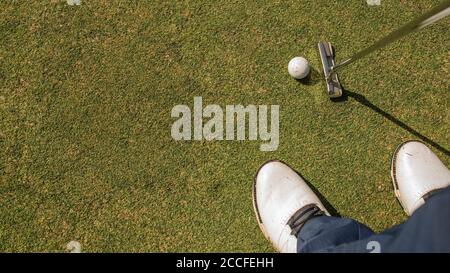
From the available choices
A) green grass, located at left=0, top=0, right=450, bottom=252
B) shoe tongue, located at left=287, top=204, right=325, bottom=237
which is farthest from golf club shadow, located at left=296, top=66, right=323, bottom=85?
shoe tongue, located at left=287, top=204, right=325, bottom=237

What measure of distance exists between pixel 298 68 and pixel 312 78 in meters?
0.15

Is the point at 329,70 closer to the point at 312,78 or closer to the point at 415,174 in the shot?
the point at 312,78

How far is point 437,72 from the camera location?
10.2 ft

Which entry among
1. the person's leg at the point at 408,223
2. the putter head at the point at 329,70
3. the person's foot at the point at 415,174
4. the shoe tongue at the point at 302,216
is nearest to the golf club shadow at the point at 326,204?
the shoe tongue at the point at 302,216

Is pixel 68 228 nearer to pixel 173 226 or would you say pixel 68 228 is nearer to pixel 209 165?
pixel 173 226

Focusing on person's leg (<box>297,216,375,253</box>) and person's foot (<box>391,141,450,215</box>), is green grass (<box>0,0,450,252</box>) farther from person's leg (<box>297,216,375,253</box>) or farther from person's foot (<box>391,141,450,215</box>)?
person's leg (<box>297,216,375,253</box>)

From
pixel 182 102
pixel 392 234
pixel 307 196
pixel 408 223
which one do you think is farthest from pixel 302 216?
pixel 182 102

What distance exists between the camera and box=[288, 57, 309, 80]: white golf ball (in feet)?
9.81

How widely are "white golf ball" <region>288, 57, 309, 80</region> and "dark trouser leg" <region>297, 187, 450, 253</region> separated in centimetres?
92
